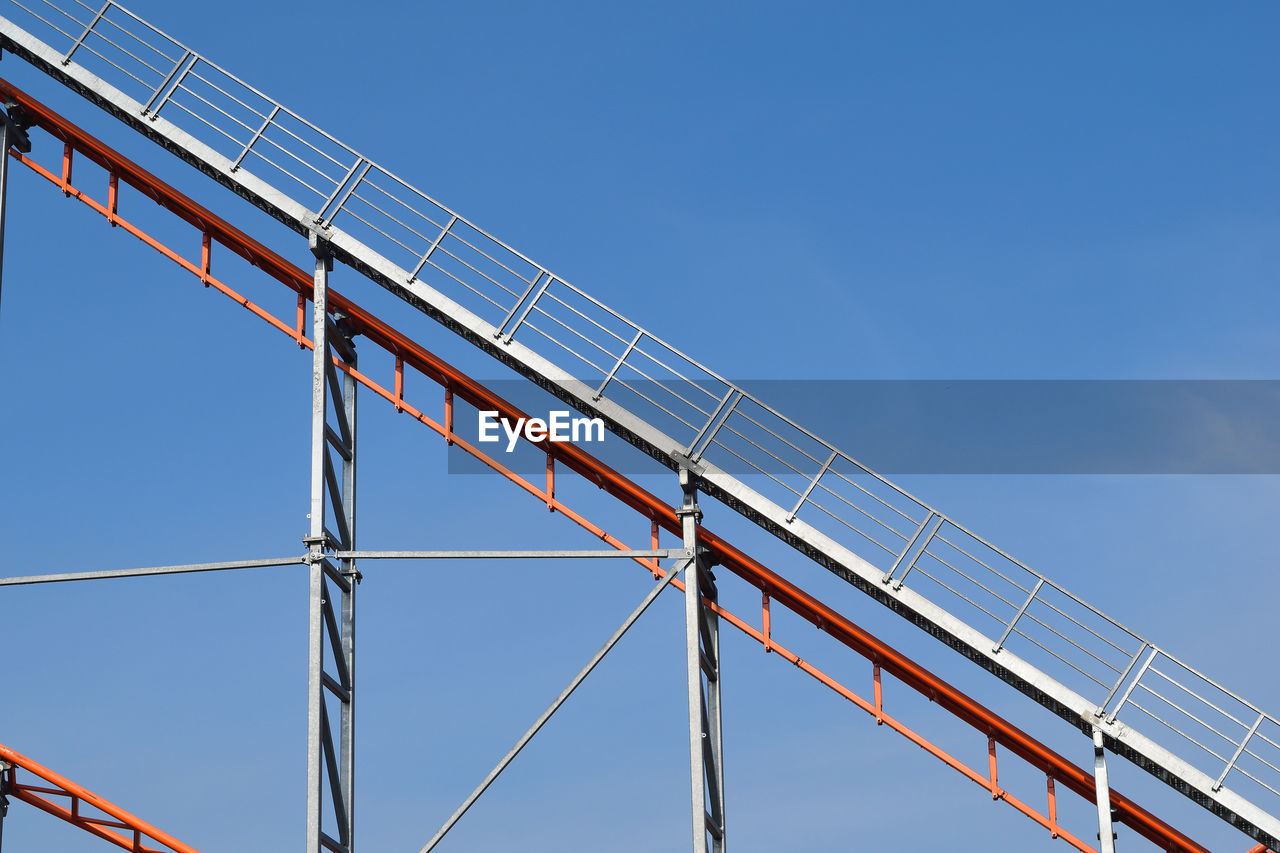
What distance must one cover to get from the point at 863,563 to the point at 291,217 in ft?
30.8

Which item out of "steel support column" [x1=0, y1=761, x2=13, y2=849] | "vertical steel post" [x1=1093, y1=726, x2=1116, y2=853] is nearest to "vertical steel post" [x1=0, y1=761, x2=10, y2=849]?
"steel support column" [x1=0, y1=761, x2=13, y2=849]

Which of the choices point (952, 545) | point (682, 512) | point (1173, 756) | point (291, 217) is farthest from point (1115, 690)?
point (291, 217)

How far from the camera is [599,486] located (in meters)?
25.5

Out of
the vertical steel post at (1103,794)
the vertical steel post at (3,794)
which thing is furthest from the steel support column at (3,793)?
the vertical steel post at (1103,794)

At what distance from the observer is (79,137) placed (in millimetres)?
26531

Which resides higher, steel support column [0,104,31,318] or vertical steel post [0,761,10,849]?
steel support column [0,104,31,318]

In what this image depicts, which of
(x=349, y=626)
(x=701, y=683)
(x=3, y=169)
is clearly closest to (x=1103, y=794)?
(x=701, y=683)

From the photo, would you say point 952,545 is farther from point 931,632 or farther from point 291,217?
point 291,217

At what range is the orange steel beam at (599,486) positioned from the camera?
2412 centimetres

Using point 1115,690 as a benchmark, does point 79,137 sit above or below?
above

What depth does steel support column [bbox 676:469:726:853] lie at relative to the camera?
74.2 feet

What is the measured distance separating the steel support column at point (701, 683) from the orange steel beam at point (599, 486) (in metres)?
0.37

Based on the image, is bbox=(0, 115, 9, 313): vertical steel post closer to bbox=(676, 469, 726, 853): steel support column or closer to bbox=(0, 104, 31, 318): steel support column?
bbox=(0, 104, 31, 318): steel support column

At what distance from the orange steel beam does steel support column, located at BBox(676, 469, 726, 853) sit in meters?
0.37
